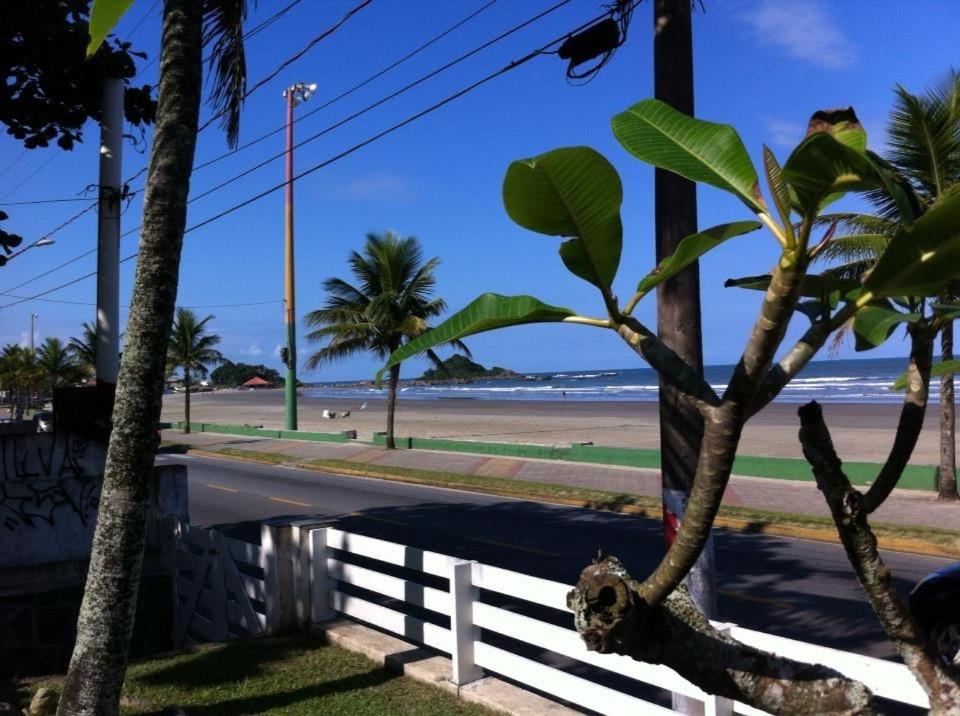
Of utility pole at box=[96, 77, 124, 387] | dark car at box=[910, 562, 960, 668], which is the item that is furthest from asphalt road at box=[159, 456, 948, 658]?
utility pole at box=[96, 77, 124, 387]

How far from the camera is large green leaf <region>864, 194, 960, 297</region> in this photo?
1.16m

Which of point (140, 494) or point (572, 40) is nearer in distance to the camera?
point (140, 494)

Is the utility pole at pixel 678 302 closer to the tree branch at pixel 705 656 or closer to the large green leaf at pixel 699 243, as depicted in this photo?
the tree branch at pixel 705 656

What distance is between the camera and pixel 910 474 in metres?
14.9

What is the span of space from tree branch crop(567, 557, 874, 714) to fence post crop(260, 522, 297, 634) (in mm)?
6206

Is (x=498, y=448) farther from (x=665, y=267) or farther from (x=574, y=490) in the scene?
(x=665, y=267)

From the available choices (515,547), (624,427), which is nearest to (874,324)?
(515,547)

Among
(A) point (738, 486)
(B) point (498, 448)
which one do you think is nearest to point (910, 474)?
(A) point (738, 486)

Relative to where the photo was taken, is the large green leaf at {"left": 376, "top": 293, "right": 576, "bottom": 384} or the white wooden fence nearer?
the large green leaf at {"left": 376, "top": 293, "right": 576, "bottom": 384}

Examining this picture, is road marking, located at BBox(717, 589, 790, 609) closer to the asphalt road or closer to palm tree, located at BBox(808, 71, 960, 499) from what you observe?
the asphalt road

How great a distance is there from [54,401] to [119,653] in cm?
394

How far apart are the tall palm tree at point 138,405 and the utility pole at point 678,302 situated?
9.03 ft

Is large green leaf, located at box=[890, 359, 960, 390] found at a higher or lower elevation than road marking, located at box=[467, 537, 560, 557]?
higher

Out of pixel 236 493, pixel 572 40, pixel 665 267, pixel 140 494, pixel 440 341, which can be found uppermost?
pixel 572 40
